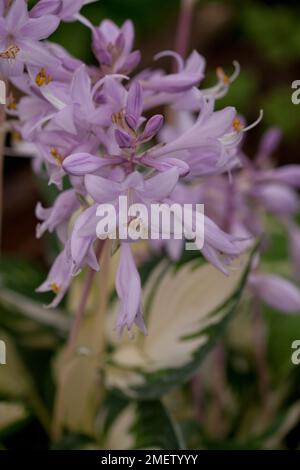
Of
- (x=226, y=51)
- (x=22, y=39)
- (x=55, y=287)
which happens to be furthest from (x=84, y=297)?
(x=226, y=51)

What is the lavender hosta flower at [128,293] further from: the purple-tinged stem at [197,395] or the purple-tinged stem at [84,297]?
the purple-tinged stem at [197,395]

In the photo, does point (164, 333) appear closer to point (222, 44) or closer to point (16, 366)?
point (16, 366)

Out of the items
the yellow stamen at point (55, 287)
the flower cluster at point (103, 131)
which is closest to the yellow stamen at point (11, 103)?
the flower cluster at point (103, 131)

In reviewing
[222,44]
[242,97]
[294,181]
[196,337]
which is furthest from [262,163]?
[222,44]

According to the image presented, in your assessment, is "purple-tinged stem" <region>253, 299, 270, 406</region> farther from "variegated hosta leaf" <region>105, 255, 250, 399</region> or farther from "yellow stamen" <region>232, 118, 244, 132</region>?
"yellow stamen" <region>232, 118, 244, 132</region>

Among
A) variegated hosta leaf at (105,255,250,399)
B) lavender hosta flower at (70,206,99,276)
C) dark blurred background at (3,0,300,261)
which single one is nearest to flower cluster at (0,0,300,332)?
lavender hosta flower at (70,206,99,276)

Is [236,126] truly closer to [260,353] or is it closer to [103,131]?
[103,131]
